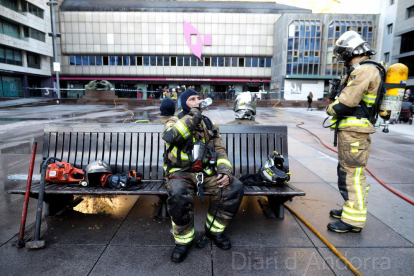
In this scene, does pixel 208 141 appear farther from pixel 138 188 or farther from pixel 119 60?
pixel 119 60

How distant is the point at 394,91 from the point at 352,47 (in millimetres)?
654

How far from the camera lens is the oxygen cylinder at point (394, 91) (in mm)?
2770

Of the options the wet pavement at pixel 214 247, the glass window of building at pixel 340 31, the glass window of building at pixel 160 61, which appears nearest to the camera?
the wet pavement at pixel 214 247

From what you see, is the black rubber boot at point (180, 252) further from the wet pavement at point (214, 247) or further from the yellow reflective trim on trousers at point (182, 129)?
the yellow reflective trim on trousers at point (182, 129)

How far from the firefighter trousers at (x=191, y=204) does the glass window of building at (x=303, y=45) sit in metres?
41.1

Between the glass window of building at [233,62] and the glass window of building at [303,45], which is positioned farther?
the glass window of building at [233,62]

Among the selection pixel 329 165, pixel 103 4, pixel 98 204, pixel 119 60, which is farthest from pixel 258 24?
pixel 98 204

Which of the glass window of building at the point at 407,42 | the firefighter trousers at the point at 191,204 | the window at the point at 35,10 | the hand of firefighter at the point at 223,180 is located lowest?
the firefighter trousers at the point at 191,204

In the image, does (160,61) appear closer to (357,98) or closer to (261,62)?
(261,62)

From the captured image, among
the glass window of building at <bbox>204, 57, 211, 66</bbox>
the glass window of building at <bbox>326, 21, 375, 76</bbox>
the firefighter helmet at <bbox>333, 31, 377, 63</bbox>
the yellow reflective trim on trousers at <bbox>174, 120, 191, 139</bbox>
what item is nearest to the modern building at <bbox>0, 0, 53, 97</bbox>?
the glass window of building at <bbox>204, 57, 211, 66</bbox>

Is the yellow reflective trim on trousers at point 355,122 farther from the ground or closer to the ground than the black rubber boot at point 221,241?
farther from the ground

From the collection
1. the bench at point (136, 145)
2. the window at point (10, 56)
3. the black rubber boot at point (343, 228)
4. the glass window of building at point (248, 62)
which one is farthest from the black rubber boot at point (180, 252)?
the glass window of building at point (248, 62)

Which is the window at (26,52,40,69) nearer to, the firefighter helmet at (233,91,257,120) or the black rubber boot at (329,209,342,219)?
the firefighter helmet at (233,91,257,120)

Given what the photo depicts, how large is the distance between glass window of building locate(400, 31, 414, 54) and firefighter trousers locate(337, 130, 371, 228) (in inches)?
1700
